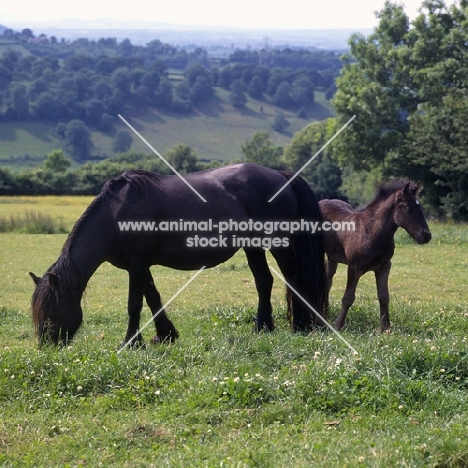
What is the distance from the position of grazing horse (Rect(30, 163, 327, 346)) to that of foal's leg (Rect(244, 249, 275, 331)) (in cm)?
1

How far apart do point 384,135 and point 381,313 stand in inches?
1411

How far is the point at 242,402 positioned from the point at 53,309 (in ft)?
10.00

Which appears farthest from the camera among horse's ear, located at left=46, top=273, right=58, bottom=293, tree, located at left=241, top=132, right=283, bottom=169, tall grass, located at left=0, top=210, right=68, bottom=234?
tree, located at left=241, top=132, right=283, bottom=169

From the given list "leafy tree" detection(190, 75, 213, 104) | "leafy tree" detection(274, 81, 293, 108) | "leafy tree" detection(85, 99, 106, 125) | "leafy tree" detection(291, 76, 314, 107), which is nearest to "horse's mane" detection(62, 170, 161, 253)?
"leafy tree" detection(85, 99, 106, 125)

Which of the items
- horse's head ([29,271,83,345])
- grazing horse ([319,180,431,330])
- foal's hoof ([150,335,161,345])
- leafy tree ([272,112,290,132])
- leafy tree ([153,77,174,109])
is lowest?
leafy tree ([272,112,290,132])

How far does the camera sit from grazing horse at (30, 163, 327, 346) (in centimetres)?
827

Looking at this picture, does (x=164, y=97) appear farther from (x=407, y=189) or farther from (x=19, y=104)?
(x=407, y=189)

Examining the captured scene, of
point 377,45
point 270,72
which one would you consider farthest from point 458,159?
point 270,72

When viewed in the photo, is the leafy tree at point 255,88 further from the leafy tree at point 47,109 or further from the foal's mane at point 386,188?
the foal's mane at point 386,188

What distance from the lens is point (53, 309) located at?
8070 mm

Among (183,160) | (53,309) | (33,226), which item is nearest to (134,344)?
(53,309)

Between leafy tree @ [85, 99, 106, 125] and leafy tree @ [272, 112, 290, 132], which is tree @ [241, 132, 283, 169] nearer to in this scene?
leafy tree @ [85, 99, 106, 125]

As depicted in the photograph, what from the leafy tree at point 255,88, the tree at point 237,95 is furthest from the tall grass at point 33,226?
the leafy tree at point 255,88

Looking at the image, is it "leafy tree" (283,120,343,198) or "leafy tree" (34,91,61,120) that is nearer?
"leafy tree" (283,120,343,198)
